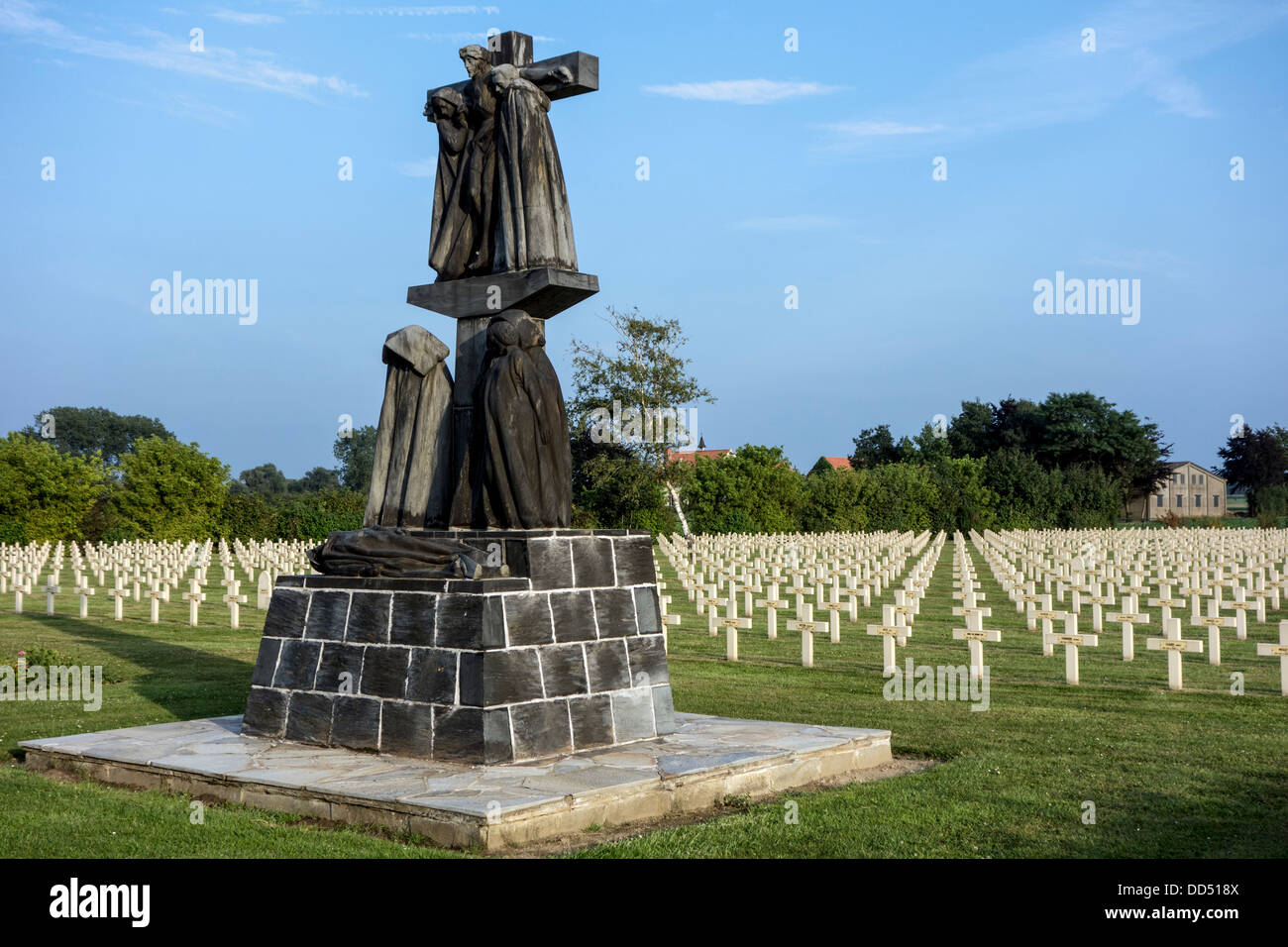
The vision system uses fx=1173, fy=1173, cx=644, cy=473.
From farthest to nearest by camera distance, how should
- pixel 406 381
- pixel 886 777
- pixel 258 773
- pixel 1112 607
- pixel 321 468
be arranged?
pixel 321 468 → pixel 1112 607 → pixel 406 381 → pixel 886 777 → pixel 258 773

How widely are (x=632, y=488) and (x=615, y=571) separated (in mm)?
36450

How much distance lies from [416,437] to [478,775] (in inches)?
110

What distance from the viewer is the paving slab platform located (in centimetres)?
559

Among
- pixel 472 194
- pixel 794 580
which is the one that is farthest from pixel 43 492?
pixel 472 194

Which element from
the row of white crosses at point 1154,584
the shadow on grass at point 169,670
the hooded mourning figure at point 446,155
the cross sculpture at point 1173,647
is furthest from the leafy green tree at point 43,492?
the cross sculpture at point 1173,647

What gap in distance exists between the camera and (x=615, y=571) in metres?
7.68

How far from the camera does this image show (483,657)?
666cm

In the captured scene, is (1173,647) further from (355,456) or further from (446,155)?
(355,456)

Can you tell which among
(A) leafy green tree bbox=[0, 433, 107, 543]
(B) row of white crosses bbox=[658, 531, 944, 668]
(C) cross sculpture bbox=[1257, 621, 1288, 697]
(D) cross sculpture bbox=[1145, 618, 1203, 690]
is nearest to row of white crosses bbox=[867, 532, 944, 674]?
(B) row of white crosses bbox=[658, 531, 944, 668]

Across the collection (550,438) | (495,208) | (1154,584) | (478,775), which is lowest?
(1154,584)

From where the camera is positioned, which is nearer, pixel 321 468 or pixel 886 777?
pixel 886 777
